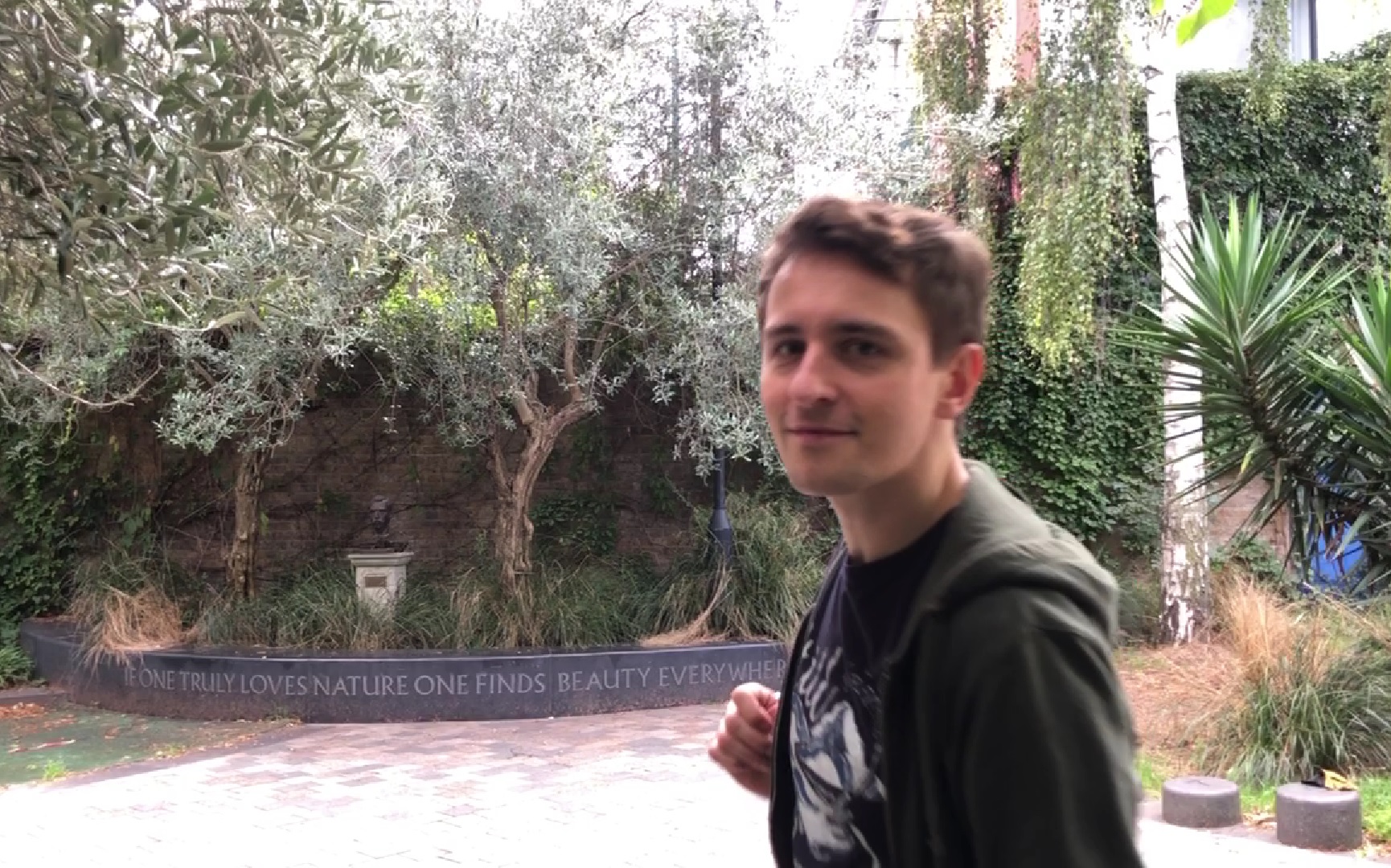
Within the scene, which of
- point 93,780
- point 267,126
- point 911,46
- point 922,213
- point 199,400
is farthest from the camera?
point 911,46

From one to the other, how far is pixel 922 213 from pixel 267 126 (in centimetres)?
352

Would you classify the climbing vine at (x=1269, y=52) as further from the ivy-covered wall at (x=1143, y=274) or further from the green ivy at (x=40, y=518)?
the green ivy at (x=40, y=518)

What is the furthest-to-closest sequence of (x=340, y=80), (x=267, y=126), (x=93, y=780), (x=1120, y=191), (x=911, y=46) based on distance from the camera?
1. (x=911, y=46)
2. (x=1120, y=191)
3. (x=93, y=780)
4. (x=340, y=80)
5. (x=267, y=126)

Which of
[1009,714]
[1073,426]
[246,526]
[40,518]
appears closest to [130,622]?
[246,526]

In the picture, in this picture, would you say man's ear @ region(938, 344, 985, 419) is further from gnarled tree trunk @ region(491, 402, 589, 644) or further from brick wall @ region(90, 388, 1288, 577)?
brick wall @ region(90, 388, 1288, 577)

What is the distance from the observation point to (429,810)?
6.81m

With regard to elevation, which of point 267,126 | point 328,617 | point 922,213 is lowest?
point 328,617

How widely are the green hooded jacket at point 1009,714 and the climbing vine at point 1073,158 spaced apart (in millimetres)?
10150

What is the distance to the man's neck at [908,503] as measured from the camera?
1.45m

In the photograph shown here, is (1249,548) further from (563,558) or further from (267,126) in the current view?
(267,126)

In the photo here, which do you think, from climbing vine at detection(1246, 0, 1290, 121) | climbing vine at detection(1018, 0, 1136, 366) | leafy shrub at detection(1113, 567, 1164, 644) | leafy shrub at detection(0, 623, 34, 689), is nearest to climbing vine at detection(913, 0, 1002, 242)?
climbing vine at detection(1018, 0, 1136, 366)

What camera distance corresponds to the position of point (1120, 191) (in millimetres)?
11453

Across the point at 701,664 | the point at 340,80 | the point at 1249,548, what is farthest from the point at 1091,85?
the point at 340,80

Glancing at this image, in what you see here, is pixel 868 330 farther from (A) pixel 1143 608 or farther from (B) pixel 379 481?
(B) pixel 379 481
